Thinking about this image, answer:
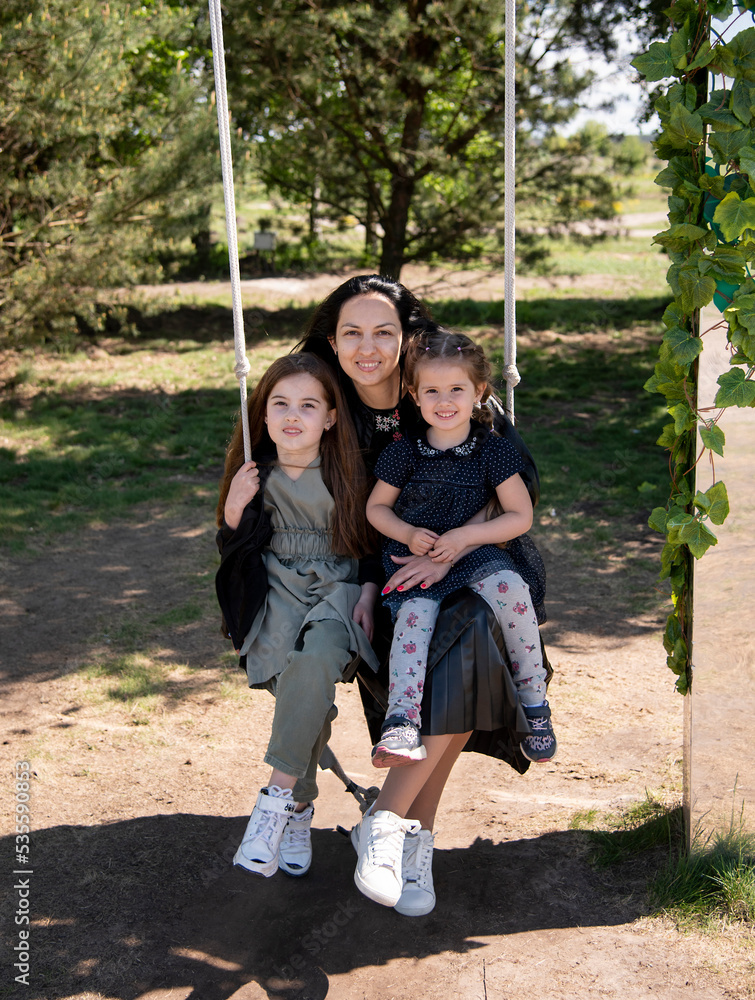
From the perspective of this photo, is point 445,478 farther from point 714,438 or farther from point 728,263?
point 728,263

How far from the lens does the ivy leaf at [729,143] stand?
6.72ft

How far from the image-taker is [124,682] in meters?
3.71

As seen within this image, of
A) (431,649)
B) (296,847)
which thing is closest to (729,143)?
(431,649)

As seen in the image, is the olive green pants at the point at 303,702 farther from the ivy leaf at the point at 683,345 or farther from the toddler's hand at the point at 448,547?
the ivy leaf at the point at 683,345

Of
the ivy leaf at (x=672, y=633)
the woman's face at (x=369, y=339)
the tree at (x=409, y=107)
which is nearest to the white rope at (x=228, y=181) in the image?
the woman's face at (x=369, y=339)

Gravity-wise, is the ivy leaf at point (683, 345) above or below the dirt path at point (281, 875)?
above

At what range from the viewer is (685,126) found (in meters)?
2.10

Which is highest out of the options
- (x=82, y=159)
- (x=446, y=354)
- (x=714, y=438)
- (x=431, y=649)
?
(x=82, y=159)

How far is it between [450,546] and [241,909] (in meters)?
1.11

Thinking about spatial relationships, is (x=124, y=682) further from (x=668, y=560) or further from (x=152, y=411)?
(x=152, y=411)

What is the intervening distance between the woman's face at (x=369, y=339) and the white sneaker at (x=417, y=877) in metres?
1.25

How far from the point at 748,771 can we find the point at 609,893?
49 cm

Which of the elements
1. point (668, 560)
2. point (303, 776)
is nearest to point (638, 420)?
point (668, 560)

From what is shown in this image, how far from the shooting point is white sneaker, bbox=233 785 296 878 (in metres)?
2.10
